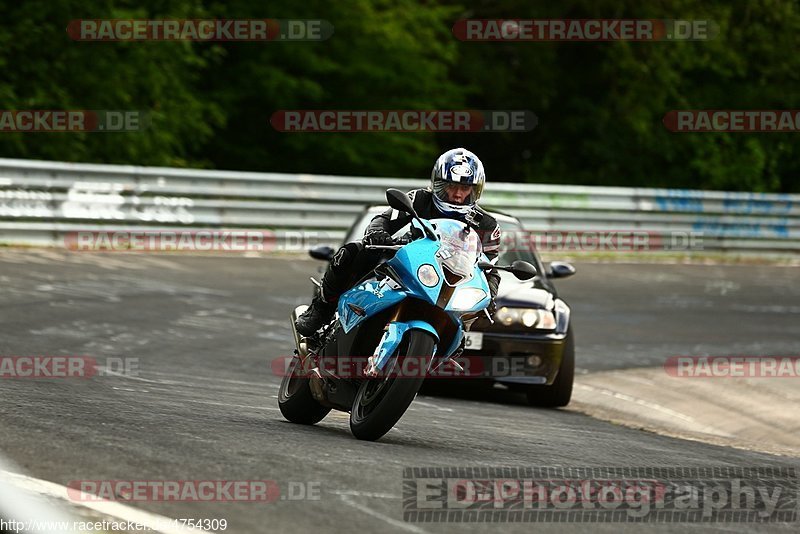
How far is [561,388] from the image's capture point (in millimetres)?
11508

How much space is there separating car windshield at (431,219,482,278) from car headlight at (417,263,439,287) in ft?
0.38

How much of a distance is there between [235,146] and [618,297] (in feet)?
49.2

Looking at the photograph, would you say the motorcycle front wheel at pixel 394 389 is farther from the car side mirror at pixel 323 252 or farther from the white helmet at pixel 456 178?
the car side mirror at pixel 323 252

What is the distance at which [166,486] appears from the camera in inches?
229

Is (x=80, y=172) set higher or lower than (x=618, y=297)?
higher

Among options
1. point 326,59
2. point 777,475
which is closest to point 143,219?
point 326,59

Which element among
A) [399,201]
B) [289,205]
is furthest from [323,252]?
[289,205]

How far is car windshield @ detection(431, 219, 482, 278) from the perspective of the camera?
25.2 ft

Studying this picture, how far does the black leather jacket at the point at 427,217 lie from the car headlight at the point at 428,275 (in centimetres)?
59

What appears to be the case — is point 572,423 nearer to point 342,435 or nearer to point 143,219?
point 342,435

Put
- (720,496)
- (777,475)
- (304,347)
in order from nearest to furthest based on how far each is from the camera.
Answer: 1. (720,496)
2. (777,475)
3. (304,347)

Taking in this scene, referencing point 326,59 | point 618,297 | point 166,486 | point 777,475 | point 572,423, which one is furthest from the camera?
point 326,59

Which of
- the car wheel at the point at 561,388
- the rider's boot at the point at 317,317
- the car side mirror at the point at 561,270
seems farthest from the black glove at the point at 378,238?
the car side mirror at the point at 561,270

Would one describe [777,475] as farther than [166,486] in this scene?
Yes
